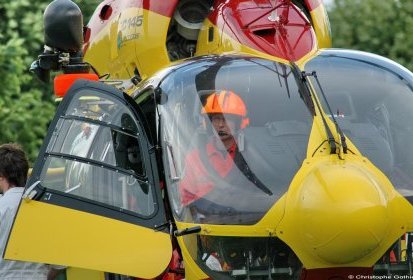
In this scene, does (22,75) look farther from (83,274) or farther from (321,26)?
(83,274)

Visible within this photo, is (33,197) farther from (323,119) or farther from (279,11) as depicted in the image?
(279,11)

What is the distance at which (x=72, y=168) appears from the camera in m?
6.80

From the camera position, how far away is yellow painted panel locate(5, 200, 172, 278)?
6.58 metres

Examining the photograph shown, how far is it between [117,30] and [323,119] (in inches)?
119

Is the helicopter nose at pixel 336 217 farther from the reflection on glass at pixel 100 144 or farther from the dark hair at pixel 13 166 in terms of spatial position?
the dark hair at pixel 13 166

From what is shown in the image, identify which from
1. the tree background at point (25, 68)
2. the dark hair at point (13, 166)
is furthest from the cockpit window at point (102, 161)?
the tree background at point (25, 68)

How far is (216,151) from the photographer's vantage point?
6.77 meters

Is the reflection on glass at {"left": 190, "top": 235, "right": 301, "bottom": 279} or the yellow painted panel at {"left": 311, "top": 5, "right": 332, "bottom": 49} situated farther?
the yellow painted panel at {"left": 311, "top": 5, "right": 332, "bottom": 49}

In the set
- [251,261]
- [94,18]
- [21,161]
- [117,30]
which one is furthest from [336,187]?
[94,18]

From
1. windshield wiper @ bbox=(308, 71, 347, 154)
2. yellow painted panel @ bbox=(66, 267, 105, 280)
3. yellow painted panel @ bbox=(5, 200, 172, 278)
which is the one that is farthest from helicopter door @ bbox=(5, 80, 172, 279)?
windshield wiper @ bbox=(308, 71, 347, 154)

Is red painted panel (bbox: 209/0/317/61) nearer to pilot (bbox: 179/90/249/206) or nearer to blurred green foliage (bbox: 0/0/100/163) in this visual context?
pilot (bbox: 179/90/249/206)

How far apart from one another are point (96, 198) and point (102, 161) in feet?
1.34

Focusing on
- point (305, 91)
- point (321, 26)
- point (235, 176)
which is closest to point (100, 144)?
point (235, 176)

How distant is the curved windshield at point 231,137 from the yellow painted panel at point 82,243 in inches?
11.3
